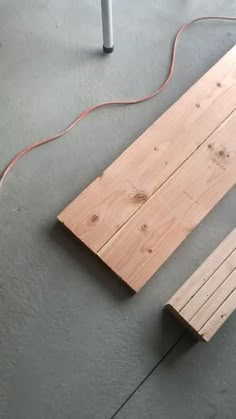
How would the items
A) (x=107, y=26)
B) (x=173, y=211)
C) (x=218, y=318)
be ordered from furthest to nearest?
(x=107, y=26) < (x=173, y=211) < (x=218, y=318)

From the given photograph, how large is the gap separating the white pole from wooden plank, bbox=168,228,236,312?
0.75m

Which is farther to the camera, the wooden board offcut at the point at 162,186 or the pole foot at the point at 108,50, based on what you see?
the pole foot at the point at 108,50

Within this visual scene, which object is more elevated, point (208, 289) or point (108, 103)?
point (108, 103)

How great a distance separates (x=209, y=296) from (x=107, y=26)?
892 mm

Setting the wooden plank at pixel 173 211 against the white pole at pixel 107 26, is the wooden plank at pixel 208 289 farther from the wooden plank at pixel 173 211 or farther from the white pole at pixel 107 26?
the white pole at pixel 107 26

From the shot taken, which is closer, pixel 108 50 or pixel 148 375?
pixel 148 375

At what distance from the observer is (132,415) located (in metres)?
1.10

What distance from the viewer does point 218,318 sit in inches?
43.8

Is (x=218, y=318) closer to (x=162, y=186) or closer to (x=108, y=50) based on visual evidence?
(x=162, y=186)

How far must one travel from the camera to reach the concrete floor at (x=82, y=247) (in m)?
1.11

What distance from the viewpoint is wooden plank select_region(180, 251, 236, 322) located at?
3.66 ft

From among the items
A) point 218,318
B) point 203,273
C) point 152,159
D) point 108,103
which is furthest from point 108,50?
point 218,318

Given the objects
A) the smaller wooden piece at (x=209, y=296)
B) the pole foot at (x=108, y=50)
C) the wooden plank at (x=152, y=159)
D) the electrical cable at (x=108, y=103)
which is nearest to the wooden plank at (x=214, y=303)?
the smaller wooden piece at (x=209, y=296)

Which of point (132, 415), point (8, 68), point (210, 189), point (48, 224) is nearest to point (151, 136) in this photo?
point (210, 189)
